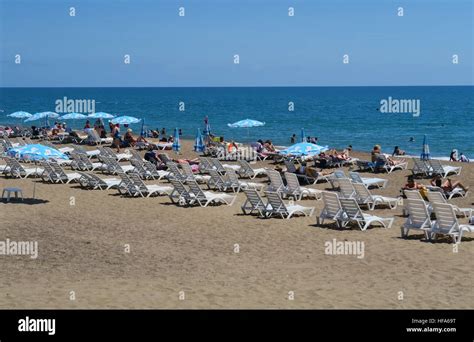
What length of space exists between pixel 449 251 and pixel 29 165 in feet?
50.6

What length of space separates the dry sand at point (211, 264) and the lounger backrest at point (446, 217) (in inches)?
12.2

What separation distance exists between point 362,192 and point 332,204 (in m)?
2.21

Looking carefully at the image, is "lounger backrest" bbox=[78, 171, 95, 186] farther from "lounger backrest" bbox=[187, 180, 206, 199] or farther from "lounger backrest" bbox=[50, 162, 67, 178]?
"lounger backrest" bbox=[187, 180, 206, 199]

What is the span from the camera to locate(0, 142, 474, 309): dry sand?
344 inches

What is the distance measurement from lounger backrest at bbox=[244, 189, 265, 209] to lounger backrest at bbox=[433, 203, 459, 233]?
144 inches

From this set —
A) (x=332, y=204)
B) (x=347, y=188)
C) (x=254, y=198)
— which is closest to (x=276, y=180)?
(x=347, y=188)

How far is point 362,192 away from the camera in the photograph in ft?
50.9

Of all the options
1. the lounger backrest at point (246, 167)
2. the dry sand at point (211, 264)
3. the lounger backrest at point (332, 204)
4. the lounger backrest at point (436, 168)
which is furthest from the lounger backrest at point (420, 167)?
the lounger backrest at point (332, 204)

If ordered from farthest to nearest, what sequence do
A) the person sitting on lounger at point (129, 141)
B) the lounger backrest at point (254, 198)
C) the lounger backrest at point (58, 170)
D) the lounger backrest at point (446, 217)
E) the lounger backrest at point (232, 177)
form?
1. the person sitting on lounger at point (129, 141)
2. the lounger backrest at point (58, 170)
3. the lounger backrest at point (232, 177)
4. the lounger backrest at point (254, 198)
5. the lounger backrest at point (446, 217)

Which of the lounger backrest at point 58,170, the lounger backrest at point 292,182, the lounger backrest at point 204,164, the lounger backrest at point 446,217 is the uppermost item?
the lounger backrest at point 204,164

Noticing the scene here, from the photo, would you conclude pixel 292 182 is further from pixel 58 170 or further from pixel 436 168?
pixel 58 170

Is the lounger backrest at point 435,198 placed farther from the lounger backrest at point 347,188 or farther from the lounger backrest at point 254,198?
the lounger backrest at point 254,198

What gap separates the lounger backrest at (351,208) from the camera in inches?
517
